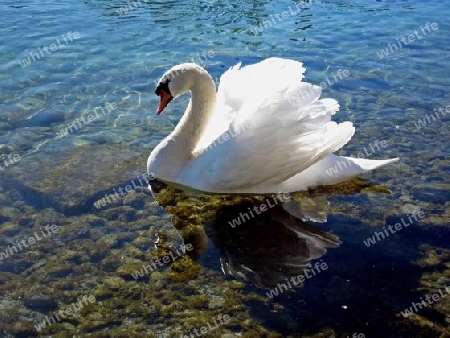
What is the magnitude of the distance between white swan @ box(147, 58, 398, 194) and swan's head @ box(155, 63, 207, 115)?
0.04ft

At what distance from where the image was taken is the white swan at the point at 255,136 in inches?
259

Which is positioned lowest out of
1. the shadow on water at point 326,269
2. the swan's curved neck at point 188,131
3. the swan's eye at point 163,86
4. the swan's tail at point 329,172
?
the shadow on water at point 326,269

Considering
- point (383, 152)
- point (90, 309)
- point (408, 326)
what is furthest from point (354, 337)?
point (383, 152)

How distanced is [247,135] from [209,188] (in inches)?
34.5

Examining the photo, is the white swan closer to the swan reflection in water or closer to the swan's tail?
the swan's tail

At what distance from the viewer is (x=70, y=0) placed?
51.6 ft

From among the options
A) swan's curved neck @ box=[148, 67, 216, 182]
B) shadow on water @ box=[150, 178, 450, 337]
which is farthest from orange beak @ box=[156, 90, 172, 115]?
shadow on water @ box=[150, 178, 450, 337]

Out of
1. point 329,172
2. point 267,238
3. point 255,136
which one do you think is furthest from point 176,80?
point 267,238

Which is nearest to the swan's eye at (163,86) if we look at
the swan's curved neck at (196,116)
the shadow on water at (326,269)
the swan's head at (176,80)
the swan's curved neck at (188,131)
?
the swan's head at (176,80)

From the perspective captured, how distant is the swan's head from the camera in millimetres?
7328

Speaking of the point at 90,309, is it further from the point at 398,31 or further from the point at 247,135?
the point at 398,31

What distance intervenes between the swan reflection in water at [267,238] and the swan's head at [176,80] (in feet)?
3.79

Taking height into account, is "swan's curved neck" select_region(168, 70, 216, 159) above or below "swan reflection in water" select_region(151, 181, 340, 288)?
above

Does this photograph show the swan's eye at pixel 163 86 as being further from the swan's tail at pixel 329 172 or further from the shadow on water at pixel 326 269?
the swan's tail at pixel 329 172
